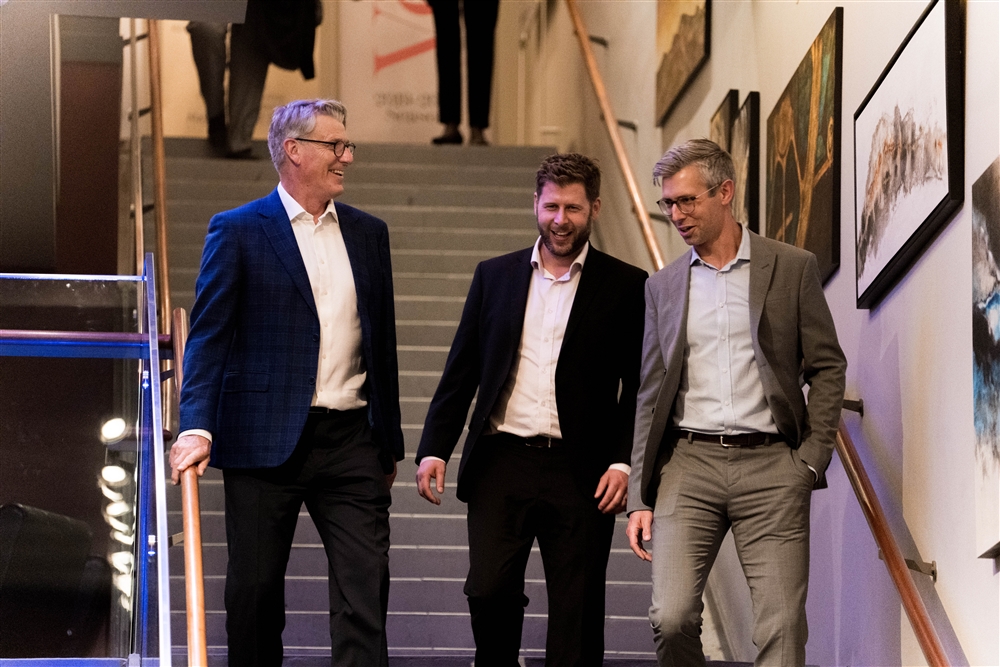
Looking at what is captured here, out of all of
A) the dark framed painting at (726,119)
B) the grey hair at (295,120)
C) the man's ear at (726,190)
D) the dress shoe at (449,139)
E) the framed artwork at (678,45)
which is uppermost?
the framed artwork at (678,45)

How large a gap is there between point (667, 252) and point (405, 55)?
5642 mm

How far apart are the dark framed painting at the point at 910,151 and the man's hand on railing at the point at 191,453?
6.11 ft

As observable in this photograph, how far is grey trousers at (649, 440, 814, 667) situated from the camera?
318 centimetres

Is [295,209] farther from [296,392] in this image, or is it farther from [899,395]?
[899,395]

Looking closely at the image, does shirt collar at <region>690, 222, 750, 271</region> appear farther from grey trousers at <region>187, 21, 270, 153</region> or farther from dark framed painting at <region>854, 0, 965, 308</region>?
grey trousers at <region>187, 21, 270, 153</region>

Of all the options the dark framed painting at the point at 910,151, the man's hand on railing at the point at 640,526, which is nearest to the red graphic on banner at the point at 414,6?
the dark framed painting at the point at 910,151

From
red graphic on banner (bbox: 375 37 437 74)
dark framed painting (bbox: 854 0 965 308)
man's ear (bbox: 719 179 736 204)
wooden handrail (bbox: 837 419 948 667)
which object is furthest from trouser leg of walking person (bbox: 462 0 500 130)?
man's ear (bbox: 719 179 736 204)

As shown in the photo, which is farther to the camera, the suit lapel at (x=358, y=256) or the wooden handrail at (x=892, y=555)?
the suit lapel at (x=358, y=256)

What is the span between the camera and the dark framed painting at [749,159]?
538 centimetres

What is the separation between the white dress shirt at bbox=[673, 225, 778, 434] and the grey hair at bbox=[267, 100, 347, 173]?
1.05m

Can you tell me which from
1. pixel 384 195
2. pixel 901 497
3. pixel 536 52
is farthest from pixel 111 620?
pixel 536 52

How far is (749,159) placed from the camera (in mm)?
5430

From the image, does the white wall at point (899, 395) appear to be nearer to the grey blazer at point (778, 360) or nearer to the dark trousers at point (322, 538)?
the grey blazer at point (778, 360)

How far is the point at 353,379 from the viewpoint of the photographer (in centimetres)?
358
